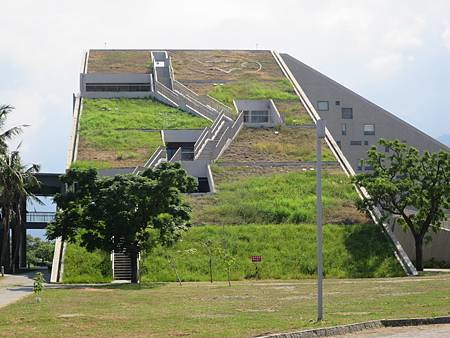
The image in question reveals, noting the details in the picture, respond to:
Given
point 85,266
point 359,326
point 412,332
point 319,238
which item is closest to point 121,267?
point 85,266

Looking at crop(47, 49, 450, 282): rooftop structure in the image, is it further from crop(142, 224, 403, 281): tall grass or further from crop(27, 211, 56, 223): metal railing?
crop(27, 211, 56, 223): metal railing

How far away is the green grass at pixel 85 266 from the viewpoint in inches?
1674

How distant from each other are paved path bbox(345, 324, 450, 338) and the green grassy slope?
24.2 m

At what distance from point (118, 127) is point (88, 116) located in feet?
13.6

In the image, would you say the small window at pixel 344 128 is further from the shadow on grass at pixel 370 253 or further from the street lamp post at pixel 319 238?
the street lamp post at pixel 319 238

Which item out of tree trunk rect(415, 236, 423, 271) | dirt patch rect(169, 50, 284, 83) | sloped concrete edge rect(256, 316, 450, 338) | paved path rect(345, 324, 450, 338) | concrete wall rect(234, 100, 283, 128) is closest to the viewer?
sloped concrete edge rect(256, 316, 450, 338)

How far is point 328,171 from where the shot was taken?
60438 millimetres

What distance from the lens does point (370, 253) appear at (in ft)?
153

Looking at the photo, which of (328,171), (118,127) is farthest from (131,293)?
(118,127)

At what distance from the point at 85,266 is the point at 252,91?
37942mm

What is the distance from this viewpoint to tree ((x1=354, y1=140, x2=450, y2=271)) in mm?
47312

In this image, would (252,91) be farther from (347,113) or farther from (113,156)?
(113,156)

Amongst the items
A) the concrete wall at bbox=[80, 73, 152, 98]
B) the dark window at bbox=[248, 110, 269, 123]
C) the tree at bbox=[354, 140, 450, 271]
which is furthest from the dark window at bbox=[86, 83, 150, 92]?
the tree at bbox=[354, 140, 450, 271]

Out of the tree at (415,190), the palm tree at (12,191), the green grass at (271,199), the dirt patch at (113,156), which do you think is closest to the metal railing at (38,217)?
the dirt patch at (113,156)
